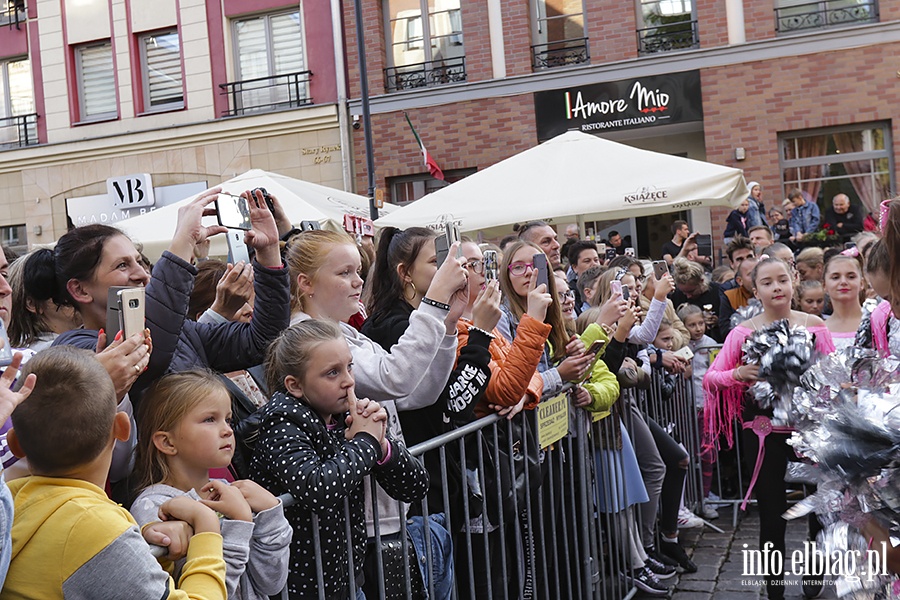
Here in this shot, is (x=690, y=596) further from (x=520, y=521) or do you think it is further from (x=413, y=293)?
(x=413, y=293)

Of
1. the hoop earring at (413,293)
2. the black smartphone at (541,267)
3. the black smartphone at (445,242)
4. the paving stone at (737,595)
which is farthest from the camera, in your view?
the paving stone at (737,595)

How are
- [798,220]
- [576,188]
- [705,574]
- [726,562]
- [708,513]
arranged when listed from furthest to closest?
[798,220], [576,188], [708,513], [726,562], [705,574]

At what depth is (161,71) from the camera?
2014 cm

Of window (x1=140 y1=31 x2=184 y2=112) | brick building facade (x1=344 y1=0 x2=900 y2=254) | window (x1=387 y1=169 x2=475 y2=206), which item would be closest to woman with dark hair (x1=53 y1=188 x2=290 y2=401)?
brick building facade (x1=344 y1=0 x2=900 y2=254)

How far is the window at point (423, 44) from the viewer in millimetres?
18094

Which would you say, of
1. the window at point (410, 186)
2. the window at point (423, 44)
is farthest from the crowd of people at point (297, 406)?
the window at point (423, 44)

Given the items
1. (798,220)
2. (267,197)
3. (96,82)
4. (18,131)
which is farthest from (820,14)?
(18,131)

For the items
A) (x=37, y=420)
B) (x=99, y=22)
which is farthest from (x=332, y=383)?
(x=99, y=22)

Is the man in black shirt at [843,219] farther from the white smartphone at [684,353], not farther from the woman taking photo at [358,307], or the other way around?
the woman taking photo at [358,307]

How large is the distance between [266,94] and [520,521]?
1653 cm

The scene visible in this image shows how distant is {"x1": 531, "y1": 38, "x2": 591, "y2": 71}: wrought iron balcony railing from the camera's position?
677 inches

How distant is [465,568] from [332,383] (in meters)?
1.28

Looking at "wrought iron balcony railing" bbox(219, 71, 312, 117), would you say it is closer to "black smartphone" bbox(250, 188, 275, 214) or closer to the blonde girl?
"black smartphone" bbox(250, 188, 275, 214)

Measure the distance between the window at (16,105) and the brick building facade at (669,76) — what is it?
26.9 ft
